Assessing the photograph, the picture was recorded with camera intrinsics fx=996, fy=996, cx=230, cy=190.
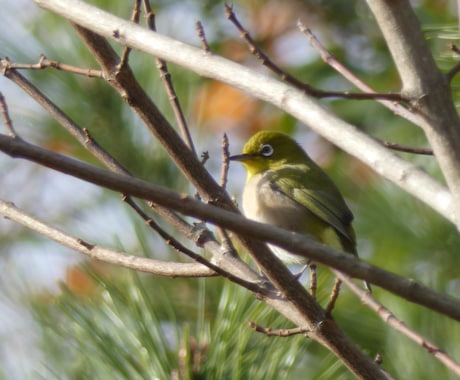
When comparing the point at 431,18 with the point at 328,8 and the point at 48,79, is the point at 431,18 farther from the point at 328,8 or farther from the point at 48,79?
the point at 48,79

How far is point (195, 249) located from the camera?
11.2 feet

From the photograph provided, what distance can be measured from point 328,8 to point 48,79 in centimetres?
219

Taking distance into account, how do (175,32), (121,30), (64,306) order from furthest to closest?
(175,32)
(64,306)
(121,30)

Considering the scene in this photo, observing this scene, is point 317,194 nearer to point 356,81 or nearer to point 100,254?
point 100,254

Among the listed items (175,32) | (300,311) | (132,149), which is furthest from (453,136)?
(175,32)

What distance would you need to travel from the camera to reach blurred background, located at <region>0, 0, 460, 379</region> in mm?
2719

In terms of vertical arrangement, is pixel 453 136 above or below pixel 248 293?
above

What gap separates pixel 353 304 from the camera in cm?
418

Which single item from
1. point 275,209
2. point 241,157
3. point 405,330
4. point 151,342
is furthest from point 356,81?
point 241,157

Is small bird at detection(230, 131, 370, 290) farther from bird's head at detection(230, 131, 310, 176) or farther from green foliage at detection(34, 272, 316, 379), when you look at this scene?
green foliage at detection(34, 272, 316, 379)

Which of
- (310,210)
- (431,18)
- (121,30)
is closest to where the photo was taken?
(121,30)

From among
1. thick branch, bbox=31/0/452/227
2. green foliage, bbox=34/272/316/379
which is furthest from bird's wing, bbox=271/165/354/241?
thick branch, bbox=31/0/452/227

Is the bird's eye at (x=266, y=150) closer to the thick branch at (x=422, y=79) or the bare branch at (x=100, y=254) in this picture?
the bare branch at (x=100, y=254)

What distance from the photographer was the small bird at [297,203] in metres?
3.78
